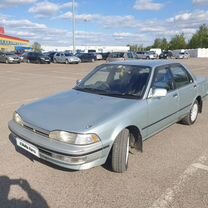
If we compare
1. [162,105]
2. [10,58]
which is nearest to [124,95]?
[162,105]

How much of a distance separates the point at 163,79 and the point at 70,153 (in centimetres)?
235

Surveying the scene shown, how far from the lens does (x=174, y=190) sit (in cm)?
303

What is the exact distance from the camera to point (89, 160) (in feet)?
9.70

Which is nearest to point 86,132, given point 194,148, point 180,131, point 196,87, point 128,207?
point 128,207

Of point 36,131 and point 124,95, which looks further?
point 124,95

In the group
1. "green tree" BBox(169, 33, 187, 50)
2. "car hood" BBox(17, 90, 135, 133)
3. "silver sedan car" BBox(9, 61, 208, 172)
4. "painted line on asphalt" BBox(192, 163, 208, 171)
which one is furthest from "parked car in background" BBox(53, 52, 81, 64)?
"green tree" BBox(169, 33, 187, 50)

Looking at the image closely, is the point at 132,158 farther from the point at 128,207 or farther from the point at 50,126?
the point at 50,126

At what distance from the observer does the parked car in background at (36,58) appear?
3206cm

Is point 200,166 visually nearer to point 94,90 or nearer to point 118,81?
point 118,81

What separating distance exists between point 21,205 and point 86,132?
1078 millimetres

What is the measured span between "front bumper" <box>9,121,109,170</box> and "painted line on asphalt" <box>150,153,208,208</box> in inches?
32.5

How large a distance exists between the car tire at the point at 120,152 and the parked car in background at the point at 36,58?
99.6ft

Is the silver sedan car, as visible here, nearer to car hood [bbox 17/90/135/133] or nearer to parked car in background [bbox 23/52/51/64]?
car hood [bbox 17/90/135/133]

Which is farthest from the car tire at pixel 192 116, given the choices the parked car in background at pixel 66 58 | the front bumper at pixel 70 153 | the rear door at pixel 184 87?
the parked car in background at pixel 66 58
